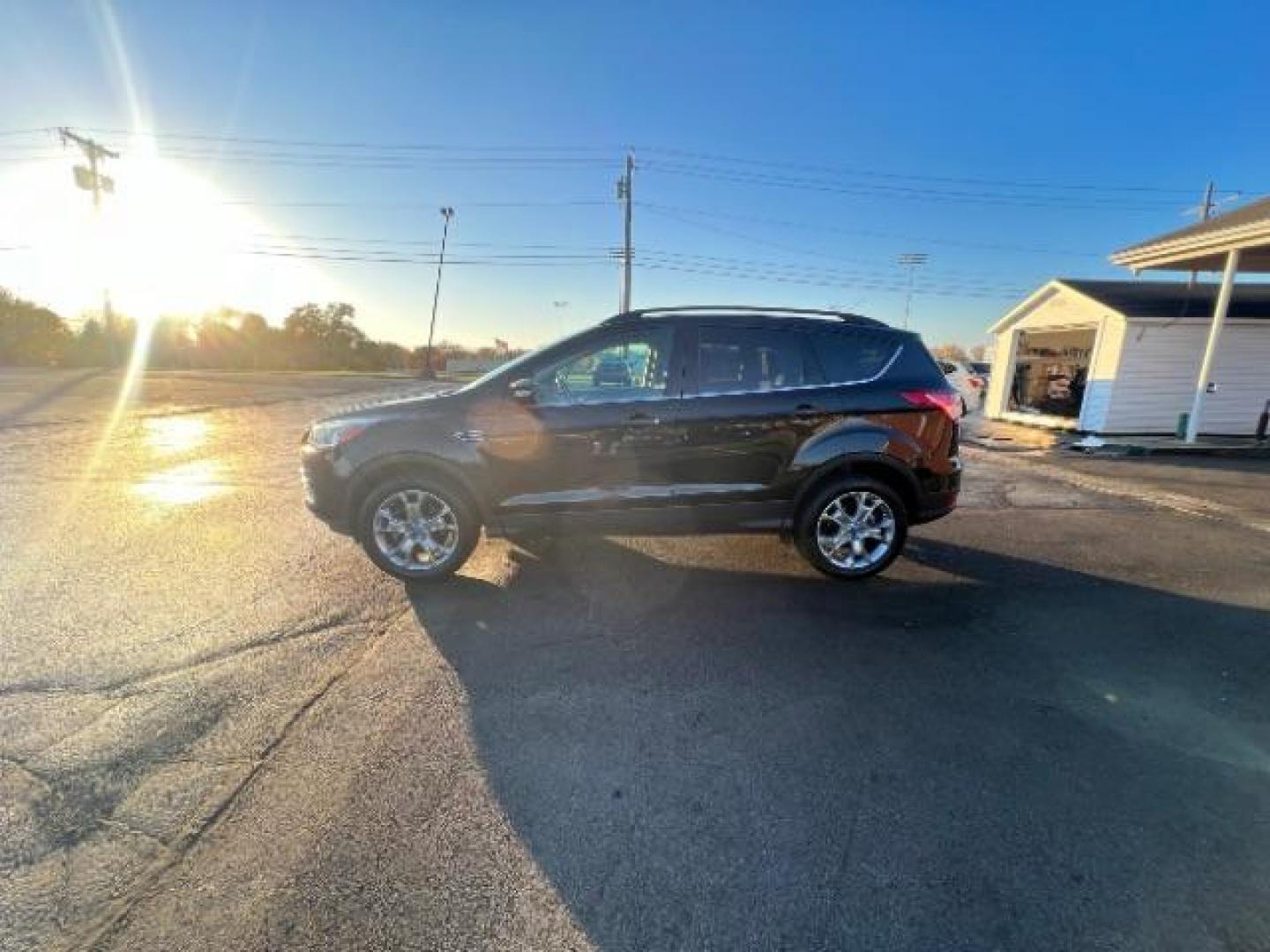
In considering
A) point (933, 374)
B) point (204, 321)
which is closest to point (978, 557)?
point (933, 374)

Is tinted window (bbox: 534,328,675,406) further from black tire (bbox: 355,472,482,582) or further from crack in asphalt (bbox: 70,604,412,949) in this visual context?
crack in asphalt (bbox: 70,604,412,949)

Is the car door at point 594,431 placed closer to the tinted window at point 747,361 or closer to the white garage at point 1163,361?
the tinted window at point 747,361

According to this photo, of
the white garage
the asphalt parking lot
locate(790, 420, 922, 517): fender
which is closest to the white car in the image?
the white garage

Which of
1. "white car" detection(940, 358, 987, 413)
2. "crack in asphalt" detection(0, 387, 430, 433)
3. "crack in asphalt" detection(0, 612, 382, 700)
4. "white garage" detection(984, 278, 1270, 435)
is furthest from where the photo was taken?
"white car" detection(940, 358, 987, 413)

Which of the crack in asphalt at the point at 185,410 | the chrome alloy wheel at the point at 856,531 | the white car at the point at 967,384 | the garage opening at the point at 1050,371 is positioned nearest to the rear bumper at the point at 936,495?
the chrome alloy wheel at the point at 856,531

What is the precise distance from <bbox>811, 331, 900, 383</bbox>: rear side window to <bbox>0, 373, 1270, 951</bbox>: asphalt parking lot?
61.5 inches

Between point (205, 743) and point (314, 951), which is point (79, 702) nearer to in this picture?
point (205, 743)

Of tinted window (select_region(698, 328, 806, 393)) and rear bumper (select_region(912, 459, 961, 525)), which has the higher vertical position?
tinted window (select_region(698, 328, 806, 393))

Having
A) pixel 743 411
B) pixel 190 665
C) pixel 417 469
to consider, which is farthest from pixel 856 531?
pixel 190 665

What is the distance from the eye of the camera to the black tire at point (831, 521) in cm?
437

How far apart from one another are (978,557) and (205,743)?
5503 millimetres

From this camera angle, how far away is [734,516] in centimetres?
433

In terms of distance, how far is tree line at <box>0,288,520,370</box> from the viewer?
→ 3884 centimetres

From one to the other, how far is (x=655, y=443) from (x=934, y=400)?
83.9 inches
